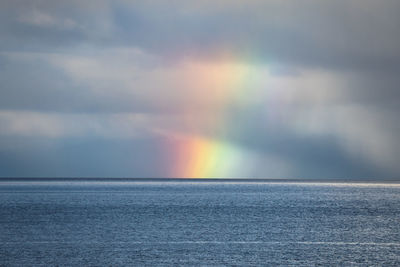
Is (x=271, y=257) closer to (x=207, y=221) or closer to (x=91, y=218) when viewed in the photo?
(x=207, y=221)

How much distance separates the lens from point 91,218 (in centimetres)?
9950

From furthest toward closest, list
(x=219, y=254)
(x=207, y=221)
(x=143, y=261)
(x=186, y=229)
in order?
(x=207, y=221), (x=186, y=229), (x=219, y=254), (x=143, y=261)

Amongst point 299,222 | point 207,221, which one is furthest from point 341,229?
point 207,221

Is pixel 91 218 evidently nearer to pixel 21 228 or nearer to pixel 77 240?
pixel 21 228

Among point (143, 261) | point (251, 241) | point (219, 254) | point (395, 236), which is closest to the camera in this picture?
point (143, 261)

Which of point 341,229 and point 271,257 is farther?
point 341,229

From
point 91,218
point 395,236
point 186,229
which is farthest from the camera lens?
point 91,218

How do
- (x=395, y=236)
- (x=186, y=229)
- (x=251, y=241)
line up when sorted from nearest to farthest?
(x=251, y=241)
(x=395, y=236)
(x=186, y=229)

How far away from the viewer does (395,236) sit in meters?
71.8

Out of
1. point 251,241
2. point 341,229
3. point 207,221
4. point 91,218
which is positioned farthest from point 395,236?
point 91,218

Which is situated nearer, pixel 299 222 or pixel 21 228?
pixel 21 228

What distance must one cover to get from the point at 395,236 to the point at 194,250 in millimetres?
25948

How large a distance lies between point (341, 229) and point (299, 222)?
37.0 feet

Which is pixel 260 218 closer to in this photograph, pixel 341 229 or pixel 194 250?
pixel 341 229
